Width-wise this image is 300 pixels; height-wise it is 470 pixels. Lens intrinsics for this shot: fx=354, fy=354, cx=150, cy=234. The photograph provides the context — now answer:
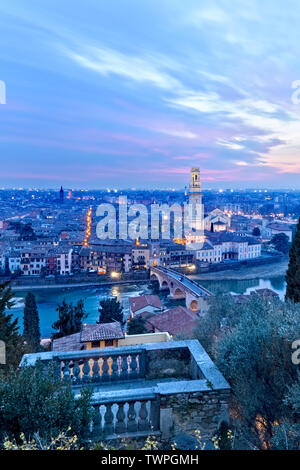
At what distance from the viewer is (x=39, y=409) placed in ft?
5.61

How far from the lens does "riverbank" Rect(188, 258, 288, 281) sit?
27.2 meters

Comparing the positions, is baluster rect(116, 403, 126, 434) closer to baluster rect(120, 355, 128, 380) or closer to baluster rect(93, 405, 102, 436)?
baluster rect(93, 405, 102, 436)

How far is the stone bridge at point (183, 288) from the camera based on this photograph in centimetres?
1749

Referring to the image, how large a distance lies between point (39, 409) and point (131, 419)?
0.65 meters

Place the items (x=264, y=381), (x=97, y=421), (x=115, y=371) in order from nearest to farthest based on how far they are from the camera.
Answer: (x=97, y=421) → (x=264, y=381) → (x=115, y=371)

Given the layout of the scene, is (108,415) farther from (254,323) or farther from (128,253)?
(128,253)

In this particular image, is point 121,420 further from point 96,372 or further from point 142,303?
point 142,303

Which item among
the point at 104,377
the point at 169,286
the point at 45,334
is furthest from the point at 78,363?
the point at 169,286

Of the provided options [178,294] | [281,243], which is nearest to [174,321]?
[178,294]

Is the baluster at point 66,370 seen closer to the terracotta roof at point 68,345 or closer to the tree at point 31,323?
the terracotta roof at point 68,345
